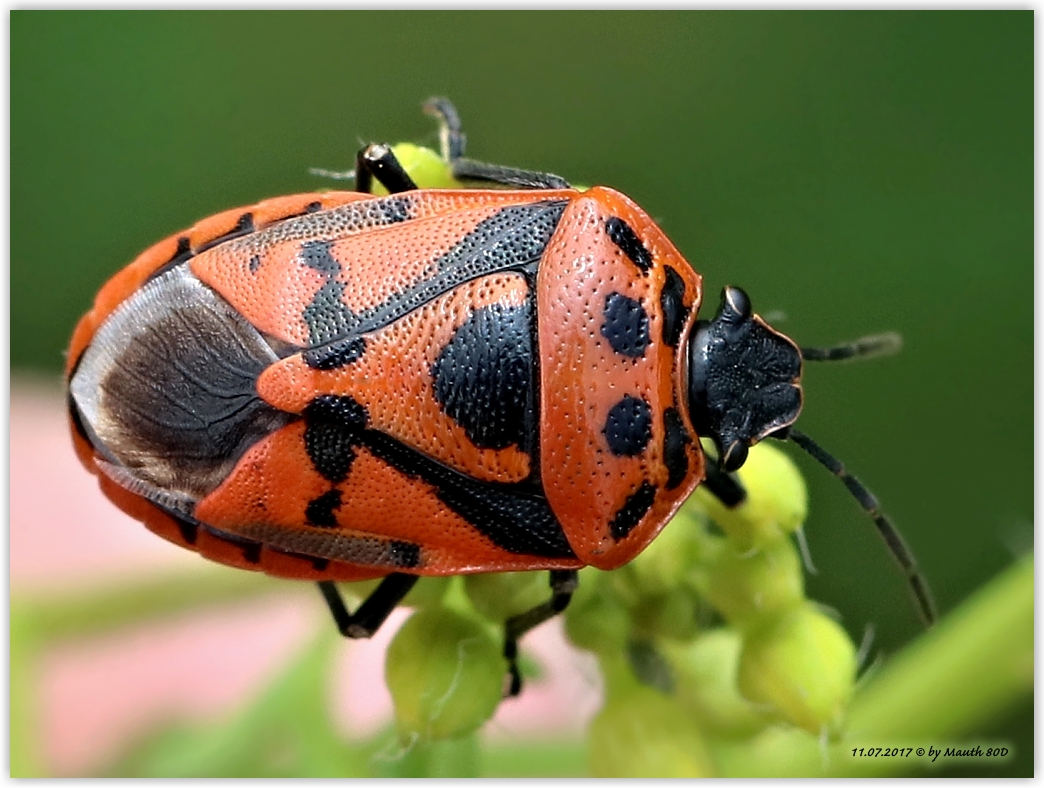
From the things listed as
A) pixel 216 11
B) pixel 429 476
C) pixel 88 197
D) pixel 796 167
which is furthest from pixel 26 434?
pixel 429 476

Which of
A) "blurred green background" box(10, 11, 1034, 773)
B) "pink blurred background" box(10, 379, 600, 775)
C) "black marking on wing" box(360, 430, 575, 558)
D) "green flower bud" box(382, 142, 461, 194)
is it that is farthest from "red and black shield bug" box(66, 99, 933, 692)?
"blurred green background" box(10, 11, 1034, 773)

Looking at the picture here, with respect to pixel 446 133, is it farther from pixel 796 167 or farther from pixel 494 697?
pixel 796 167

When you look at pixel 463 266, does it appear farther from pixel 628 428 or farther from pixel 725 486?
pixel 725 486

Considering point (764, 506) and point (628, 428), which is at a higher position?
point (628, 428)

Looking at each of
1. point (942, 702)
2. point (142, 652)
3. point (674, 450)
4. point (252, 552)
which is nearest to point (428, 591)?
point (252, 552)

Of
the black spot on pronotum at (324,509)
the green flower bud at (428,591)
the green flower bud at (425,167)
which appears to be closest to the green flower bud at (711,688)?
the green flower bud at (428,591)

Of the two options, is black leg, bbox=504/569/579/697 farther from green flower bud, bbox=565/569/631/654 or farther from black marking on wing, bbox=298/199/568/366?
black marking on wing, bbox=298/199/568/366
